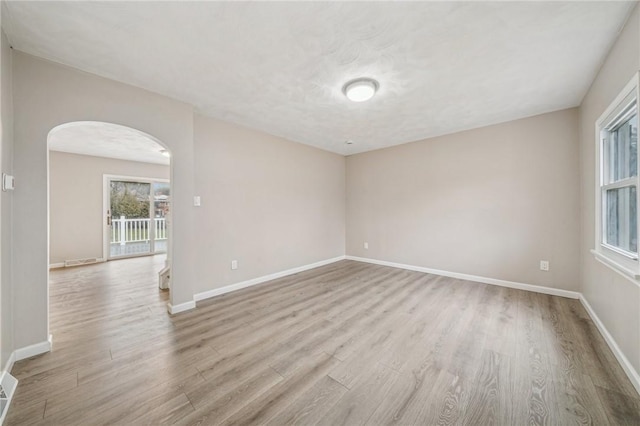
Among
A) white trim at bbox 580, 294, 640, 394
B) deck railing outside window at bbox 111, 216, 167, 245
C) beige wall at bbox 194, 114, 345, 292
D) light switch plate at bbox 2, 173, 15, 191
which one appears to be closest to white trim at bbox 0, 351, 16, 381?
light switch plate at bbox 2, 173, 15, 191

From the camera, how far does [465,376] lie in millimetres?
1717

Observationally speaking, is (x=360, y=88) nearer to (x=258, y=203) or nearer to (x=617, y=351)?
(x=258, y=203)

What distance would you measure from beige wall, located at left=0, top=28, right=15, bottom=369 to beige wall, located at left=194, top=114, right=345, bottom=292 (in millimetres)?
1540

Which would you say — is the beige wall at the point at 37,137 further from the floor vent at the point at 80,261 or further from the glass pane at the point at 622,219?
the glass pane at the point at 622,219

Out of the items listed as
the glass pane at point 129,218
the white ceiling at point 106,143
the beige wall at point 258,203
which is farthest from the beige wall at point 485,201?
the glass pane at point 129,218

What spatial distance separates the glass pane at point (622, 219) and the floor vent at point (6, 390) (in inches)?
173

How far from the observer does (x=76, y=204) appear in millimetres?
5391

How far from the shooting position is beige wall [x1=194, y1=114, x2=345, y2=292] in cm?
329

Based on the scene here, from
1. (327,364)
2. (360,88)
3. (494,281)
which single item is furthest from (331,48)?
(494,281)

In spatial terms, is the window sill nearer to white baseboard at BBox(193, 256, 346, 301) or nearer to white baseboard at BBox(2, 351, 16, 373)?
white baseboard at BBox(193, 256, 346, 301)

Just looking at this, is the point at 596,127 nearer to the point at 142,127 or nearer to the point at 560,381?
the point at 560,381

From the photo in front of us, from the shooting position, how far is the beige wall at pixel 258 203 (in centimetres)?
329

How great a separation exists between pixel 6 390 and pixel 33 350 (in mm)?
564

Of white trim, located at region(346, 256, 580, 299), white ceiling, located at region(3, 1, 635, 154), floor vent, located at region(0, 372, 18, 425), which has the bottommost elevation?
floor vent, located at region(0, 372, 18, 425)
